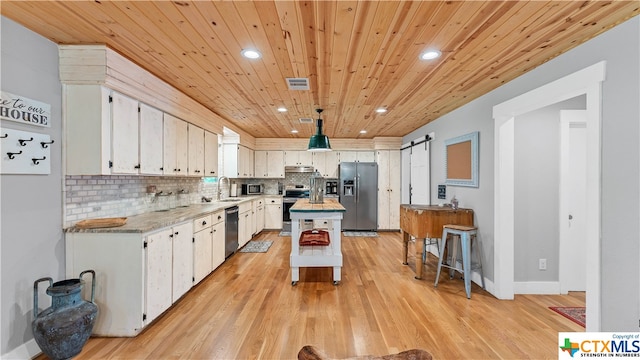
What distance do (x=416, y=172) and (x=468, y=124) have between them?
2047 millimetres

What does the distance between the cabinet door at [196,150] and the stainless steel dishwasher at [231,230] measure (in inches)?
30.9

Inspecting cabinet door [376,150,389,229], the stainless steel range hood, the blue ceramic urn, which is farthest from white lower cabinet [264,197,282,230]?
the blue ceramic urn

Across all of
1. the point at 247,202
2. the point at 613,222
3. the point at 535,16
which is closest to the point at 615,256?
the point at 613,222

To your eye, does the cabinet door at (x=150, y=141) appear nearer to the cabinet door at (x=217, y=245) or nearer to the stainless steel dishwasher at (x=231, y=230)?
the cabinet door at (x=217, y=245)

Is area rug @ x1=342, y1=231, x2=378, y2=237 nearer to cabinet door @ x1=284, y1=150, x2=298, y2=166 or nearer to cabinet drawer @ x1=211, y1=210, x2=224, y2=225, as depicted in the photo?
cabinet door @ x1=284, y1=150, x2=298, y2=166

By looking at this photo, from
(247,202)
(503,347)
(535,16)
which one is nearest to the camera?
(535,16)

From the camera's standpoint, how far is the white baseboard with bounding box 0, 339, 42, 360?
6.13 ft

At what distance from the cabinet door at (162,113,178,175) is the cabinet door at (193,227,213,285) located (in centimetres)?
85

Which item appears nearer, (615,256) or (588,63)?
(615,256)

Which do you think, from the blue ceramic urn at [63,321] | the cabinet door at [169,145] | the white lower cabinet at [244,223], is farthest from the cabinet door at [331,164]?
the blue ceramic urn at [63,321]

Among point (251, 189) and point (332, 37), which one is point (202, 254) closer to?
point (332, 37)

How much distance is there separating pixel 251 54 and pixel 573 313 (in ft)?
13.1

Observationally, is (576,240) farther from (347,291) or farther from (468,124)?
(347,291)

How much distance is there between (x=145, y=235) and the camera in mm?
2340
